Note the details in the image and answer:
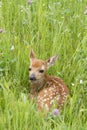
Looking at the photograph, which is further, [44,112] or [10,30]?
[10,30]

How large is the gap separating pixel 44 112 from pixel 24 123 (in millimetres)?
293

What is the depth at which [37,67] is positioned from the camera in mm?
5414

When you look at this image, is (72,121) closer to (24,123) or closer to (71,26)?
(24,123)

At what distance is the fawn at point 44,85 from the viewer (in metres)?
4.78

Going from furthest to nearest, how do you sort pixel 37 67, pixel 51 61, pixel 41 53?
pixel 41 53
pixel 37 67
pixel 51 61

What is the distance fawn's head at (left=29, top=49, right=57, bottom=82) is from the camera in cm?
532

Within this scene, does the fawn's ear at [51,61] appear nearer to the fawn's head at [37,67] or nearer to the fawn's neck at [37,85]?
the fawn's head at [37,67]

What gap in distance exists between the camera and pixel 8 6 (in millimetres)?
6402

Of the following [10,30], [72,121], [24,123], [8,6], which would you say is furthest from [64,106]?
[8,6]

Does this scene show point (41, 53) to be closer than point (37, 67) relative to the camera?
No

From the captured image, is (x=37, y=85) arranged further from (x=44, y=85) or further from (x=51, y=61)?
(x=51, y=61)

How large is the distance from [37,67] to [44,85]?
0.22 m

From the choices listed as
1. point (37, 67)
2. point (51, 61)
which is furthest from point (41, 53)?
point (51, 61)

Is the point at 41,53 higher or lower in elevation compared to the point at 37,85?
higher
